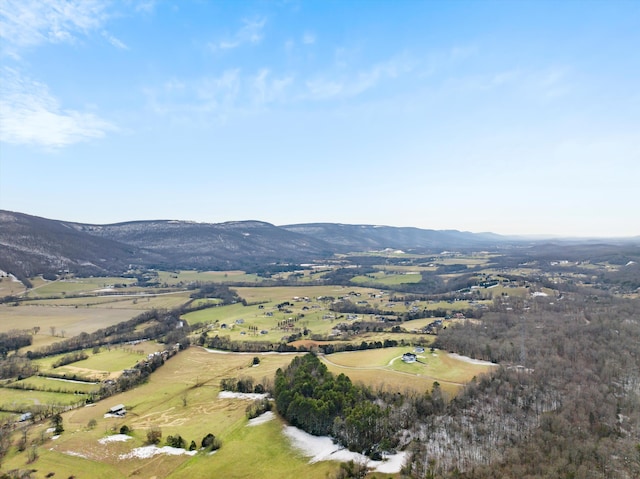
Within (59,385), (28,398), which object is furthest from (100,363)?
(28,398)

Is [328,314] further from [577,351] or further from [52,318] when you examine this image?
[52,318]

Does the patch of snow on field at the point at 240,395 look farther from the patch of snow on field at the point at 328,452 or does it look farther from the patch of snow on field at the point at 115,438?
the patch of snow on field at the point at 115,438

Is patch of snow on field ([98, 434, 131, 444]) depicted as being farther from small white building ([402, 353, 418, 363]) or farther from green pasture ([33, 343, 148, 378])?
small white building ([402, 353, 418, 363])

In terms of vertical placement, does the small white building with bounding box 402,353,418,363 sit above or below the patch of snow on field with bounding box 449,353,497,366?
above

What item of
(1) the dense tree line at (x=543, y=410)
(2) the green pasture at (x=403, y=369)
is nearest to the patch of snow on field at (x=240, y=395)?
(2) the green pasture at (x=403, y=369)

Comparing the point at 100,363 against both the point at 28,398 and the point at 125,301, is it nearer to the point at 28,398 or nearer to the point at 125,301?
the point at 28,398

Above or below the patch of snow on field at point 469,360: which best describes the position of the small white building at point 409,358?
above

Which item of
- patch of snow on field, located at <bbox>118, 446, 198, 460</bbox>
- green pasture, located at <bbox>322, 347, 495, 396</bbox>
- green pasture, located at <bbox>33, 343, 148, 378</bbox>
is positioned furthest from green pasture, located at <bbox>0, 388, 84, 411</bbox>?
green pasture, located at <bbox>322, 347, 495, 396</bbox>
